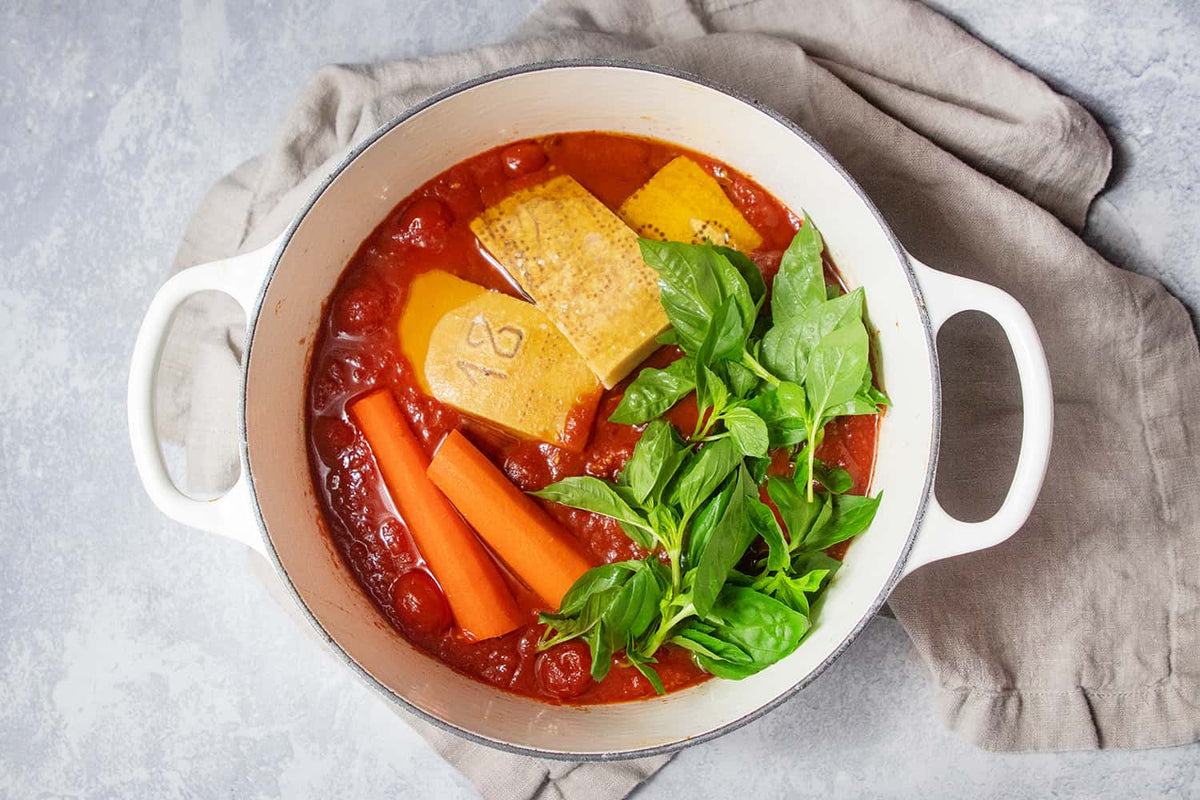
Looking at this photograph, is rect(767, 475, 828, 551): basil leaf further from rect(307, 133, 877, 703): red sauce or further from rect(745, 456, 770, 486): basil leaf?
rect(307, 133, 877, 703): red sauce

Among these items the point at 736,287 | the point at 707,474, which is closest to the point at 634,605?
the point at 707,474

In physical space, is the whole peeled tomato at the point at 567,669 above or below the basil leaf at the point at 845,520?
below

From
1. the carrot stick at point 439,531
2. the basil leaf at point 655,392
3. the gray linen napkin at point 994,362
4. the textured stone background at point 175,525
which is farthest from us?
the textured stone background at point 175,525

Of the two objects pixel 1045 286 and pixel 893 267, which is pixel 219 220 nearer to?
pixel 893 267

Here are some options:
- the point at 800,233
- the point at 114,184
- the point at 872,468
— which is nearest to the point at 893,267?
the point at 800,233

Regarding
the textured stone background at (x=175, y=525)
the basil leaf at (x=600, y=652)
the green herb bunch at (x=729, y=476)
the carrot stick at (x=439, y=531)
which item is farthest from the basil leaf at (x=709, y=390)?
the textured stone background at (x=175, y=525)

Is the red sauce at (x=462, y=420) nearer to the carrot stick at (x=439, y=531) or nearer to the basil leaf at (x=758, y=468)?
the carrot stick at (x=439, y=531)

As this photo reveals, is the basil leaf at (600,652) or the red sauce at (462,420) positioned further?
the red sauce at (462,420)
